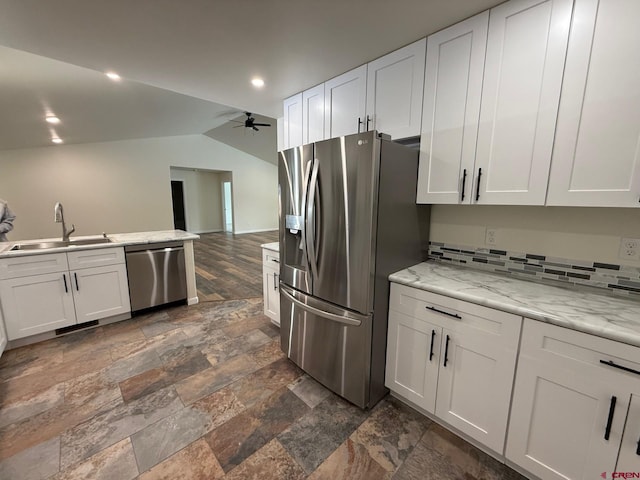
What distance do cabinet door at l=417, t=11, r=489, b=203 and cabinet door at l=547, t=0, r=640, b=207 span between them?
381 millimetres

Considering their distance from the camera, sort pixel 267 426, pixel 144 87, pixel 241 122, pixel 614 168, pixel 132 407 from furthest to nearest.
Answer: pixel 241 122 → pixel 144 87 → pixel 132 407 → pixel 267 426 → pixel 614 168

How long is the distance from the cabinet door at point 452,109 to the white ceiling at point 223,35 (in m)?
0.11

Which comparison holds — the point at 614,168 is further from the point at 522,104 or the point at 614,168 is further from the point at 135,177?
the point at 135,177

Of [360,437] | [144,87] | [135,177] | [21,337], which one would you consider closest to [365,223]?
[360,437]

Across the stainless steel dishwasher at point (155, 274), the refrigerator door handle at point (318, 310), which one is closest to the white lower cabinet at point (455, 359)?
the refrigerator door handle at point (318, 310)

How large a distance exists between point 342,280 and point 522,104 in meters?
1.33

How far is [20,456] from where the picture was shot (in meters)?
1.41

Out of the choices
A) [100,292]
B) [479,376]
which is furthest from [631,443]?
[100,292]

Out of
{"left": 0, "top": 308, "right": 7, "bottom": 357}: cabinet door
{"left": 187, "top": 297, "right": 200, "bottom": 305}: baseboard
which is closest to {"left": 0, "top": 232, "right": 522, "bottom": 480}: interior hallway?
{"left": 0, "top": 308, "right": 7, "bottom": 357}: cabinet door

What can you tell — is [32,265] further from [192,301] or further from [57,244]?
[192,301]

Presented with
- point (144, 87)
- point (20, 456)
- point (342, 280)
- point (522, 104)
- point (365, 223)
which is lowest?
point (20, 456)

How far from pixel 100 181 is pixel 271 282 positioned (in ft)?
21.8

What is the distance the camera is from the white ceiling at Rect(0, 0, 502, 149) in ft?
4.54

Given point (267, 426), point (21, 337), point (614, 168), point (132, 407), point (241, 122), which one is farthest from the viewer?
point (241, 122)
